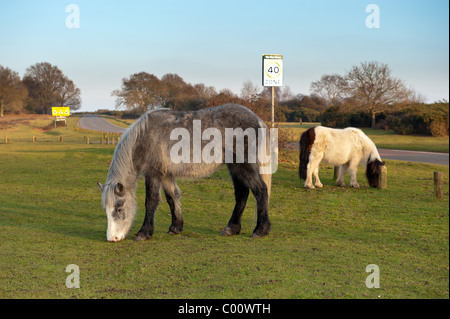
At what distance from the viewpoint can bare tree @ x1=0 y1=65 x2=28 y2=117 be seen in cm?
4216

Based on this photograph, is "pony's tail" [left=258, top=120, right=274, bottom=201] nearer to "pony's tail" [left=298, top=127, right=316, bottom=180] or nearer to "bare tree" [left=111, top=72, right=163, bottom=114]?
"pony's tail" [left=298, top=127, right=316, bottom=180]

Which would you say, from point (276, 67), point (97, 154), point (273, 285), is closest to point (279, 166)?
point (276, 67)

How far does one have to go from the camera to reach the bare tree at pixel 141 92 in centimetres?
3409

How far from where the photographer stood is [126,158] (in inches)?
278

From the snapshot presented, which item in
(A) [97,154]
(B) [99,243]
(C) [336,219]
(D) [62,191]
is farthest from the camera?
(A) [97,154]

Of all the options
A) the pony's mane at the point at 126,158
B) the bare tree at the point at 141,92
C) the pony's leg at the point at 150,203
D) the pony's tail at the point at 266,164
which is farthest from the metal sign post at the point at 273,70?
the bare tree at the point at 141,92

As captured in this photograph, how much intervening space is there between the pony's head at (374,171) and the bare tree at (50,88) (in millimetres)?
53963

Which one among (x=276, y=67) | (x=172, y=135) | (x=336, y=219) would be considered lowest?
(x=336, y=219)

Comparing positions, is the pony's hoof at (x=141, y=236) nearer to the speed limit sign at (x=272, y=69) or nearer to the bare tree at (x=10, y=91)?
the speed limit sign at (x=272, y=69)

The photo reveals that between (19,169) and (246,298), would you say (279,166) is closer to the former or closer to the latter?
(19,169)

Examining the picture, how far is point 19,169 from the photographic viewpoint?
17.3 metres

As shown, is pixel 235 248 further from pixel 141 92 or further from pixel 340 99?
pixel 340 99

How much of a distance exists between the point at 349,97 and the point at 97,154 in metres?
29.8

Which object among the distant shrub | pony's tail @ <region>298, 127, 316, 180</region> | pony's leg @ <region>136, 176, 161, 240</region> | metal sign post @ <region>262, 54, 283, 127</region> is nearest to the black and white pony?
pony's leg @ <region>136, 176, 161, 240</region>
